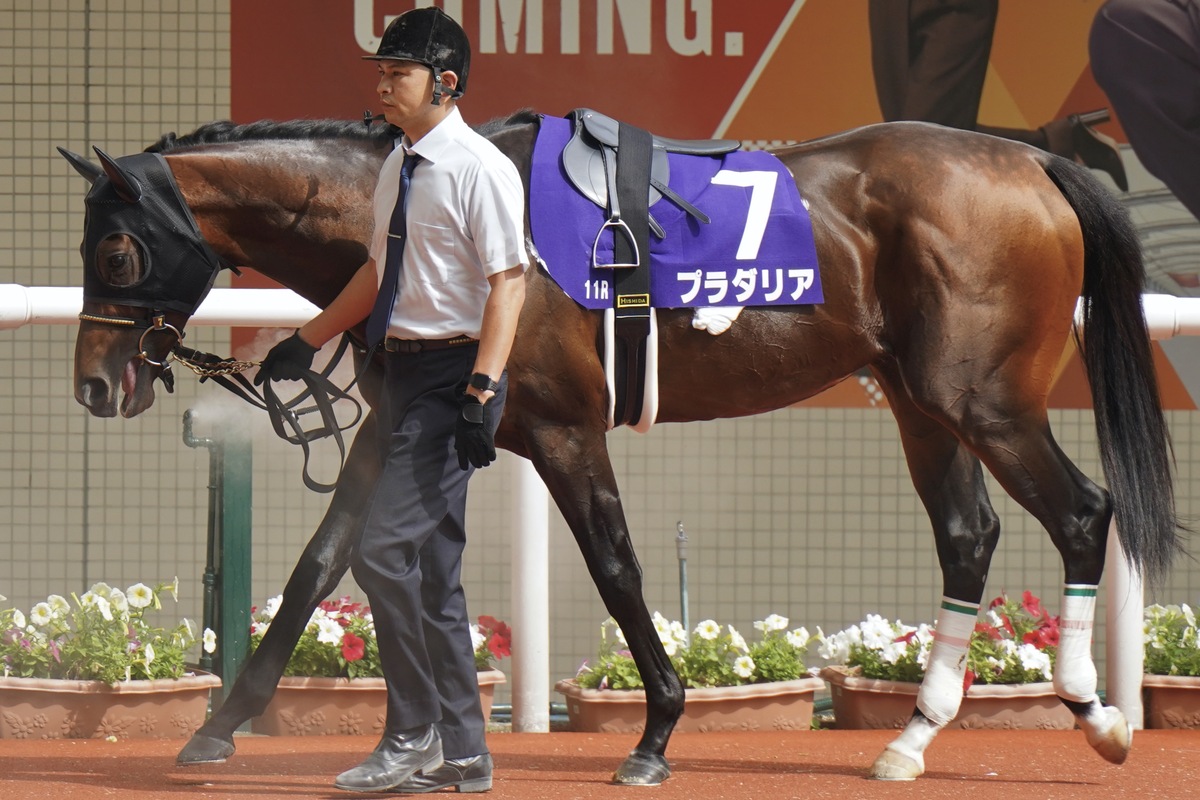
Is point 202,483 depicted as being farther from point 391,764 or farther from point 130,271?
point 391,764

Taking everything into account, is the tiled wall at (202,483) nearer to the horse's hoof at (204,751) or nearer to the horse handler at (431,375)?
the horse's hoof at (204,751)

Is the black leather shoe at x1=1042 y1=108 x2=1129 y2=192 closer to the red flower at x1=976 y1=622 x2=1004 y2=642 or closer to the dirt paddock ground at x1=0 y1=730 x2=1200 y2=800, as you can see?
the red flower at x1=976 y1=622 x2=1004 y2=642

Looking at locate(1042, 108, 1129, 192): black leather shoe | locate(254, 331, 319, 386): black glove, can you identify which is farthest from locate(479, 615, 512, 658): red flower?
locate(1042, 108, 1129, 192): black leather shoe

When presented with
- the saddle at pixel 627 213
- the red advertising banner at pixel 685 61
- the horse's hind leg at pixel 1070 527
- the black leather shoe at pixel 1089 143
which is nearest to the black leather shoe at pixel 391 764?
the saddle at pixel 627 213

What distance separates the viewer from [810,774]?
11.3 ft

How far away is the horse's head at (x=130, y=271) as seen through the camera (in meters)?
3.25

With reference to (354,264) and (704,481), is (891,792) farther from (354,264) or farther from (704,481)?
(704,481)

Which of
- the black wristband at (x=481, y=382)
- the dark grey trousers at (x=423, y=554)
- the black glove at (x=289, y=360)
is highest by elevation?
the black glove at (x=289, y=360)

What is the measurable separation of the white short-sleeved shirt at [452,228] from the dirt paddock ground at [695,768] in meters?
0.96

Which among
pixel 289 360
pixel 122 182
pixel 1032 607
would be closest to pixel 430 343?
pixel 289 360

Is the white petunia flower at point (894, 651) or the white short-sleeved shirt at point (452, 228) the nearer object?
the white short-sleeved shirt at point (452, 228)

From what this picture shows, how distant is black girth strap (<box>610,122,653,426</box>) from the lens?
131 inches

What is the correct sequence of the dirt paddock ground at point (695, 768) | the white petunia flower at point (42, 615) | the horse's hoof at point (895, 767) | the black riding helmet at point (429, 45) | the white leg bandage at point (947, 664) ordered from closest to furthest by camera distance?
the black riding helmet at point (429, 45) < the dirt paddock ground at point (695, 768) < the horse's hoof at point (895, 767) < the white leg bandage at point (947, 664) < the white petunia flower at point (42, 615)

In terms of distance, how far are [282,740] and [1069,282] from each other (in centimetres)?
225
